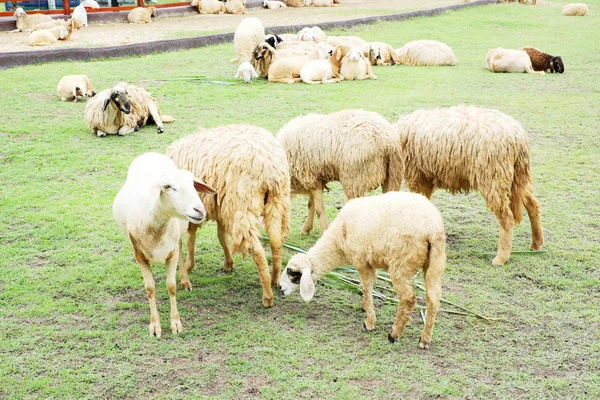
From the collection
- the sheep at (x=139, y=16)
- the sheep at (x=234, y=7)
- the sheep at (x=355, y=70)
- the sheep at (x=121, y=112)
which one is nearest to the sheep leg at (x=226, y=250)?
the sheep at (x=121, y=112)

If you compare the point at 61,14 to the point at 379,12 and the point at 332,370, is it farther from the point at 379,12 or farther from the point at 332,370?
the point at 332,370

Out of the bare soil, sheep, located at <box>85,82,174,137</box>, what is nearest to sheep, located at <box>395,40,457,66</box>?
the bare soil

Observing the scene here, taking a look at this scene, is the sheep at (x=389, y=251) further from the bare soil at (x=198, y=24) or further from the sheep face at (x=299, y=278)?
the bare soil at (x=198, y=24)

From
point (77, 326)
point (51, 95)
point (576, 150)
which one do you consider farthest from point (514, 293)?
point (51, 95)

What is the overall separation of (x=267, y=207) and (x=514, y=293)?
6.93 feet

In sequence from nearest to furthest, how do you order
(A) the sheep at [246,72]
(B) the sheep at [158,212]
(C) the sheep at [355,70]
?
1. (B) the sheep at [158,212]
2. (A) the sheep at [246,72]
3. (C) the sheep at [355,70]

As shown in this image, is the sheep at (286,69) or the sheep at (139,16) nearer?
the sheep at (286,69)

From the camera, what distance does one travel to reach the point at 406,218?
4.46 m

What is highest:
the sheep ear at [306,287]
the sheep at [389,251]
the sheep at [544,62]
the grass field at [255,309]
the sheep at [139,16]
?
the sheep at [139,16]

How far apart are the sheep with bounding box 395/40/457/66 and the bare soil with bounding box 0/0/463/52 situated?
5.28 m

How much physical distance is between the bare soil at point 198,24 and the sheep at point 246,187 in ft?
41.3

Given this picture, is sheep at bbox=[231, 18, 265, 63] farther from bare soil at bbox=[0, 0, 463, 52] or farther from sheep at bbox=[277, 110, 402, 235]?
sheep at bbox=[277, 110, 402, 235]

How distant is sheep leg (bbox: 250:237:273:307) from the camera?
5070 millimetres

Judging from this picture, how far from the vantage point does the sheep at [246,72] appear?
44.5 feet
